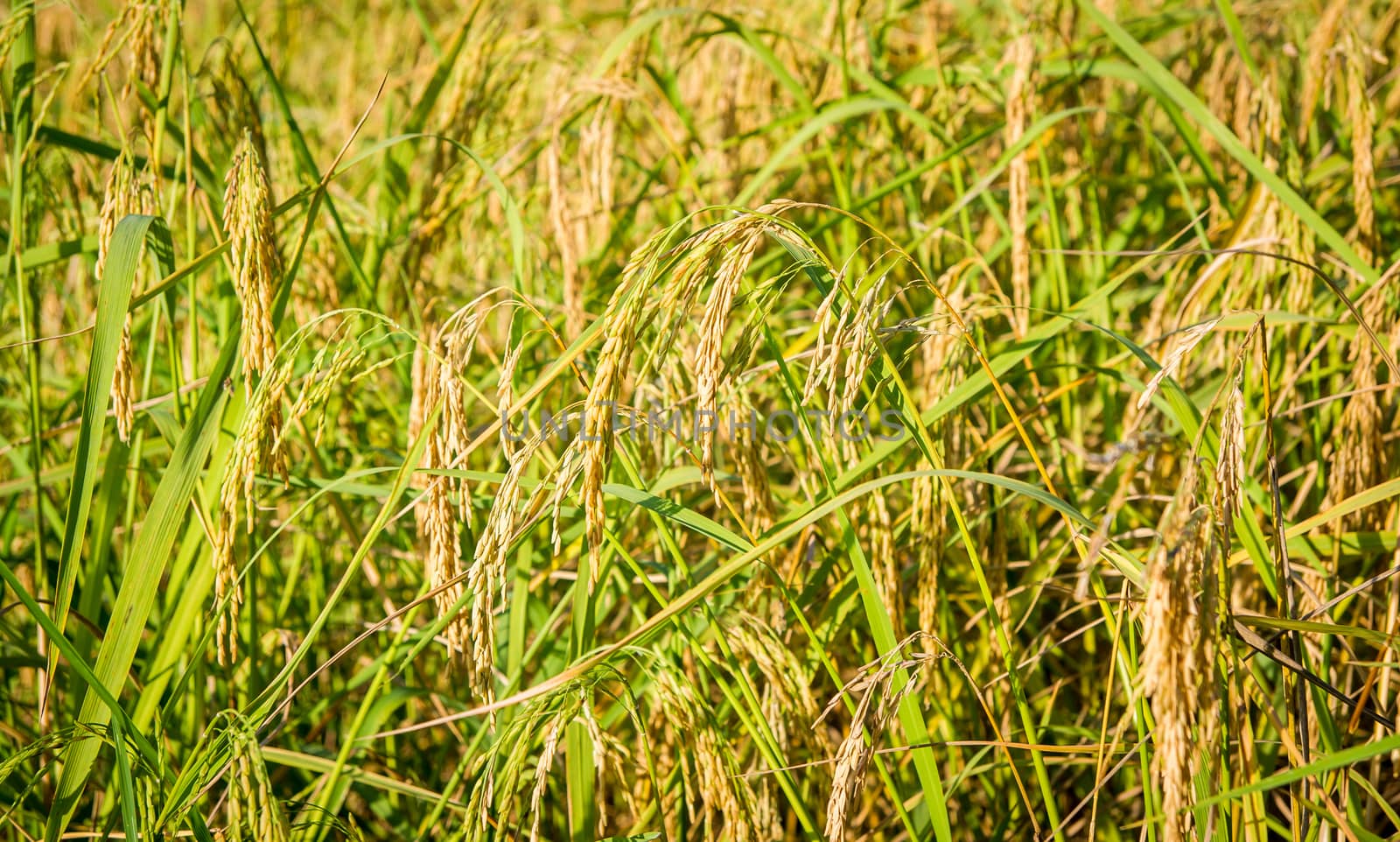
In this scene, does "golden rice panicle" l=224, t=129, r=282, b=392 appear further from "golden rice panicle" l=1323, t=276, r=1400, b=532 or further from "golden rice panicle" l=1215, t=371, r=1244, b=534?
"golden rice panicle" l=1323, t=276, r=1400, b=532

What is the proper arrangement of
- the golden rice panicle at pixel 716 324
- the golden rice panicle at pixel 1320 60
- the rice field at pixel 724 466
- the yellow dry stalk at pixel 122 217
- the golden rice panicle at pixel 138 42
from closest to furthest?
1. the golden rice panicle at pixel 716 324
2. the rice field at pixel 724 466
3. the yellow dry stalk at pixel 122 217
4. the golden rice panicle at pixel 138 42
5. the golden rice panicle at pixel 1320 60

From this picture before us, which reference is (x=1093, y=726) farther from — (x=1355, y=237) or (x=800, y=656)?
(x=1355, y=237)

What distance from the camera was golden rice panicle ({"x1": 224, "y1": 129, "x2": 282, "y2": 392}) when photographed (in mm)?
966

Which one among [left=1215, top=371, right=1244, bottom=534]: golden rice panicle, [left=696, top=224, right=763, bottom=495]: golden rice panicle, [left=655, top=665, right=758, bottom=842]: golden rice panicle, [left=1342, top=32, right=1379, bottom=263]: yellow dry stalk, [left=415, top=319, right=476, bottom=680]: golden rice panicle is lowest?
[left=655, top=665, right=758, bottom=842]: golden rice panicle

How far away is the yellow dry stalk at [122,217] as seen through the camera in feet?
3.34

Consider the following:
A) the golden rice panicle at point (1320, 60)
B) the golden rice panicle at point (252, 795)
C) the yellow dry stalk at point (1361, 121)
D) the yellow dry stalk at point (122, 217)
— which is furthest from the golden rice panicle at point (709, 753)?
the golden rice panicle at point (1320, 60)

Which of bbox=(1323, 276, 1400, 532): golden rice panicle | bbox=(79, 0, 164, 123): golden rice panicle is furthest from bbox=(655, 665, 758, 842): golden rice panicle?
bbox=(79, 0, 164, 123): golden rice panicle

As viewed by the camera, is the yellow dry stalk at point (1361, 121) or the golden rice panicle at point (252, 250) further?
the yellow dry stalk at point (1361, 121)

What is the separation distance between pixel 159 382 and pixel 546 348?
2.68 ft

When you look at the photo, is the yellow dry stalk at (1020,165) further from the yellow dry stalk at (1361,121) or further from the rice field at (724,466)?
the yellow dry stalk at (1361,121)

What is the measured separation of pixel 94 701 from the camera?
1018 millimetres

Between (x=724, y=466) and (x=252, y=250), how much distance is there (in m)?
0.98

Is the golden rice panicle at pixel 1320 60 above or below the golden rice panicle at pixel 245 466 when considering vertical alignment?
above

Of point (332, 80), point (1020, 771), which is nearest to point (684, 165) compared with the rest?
point (1020, 771)
